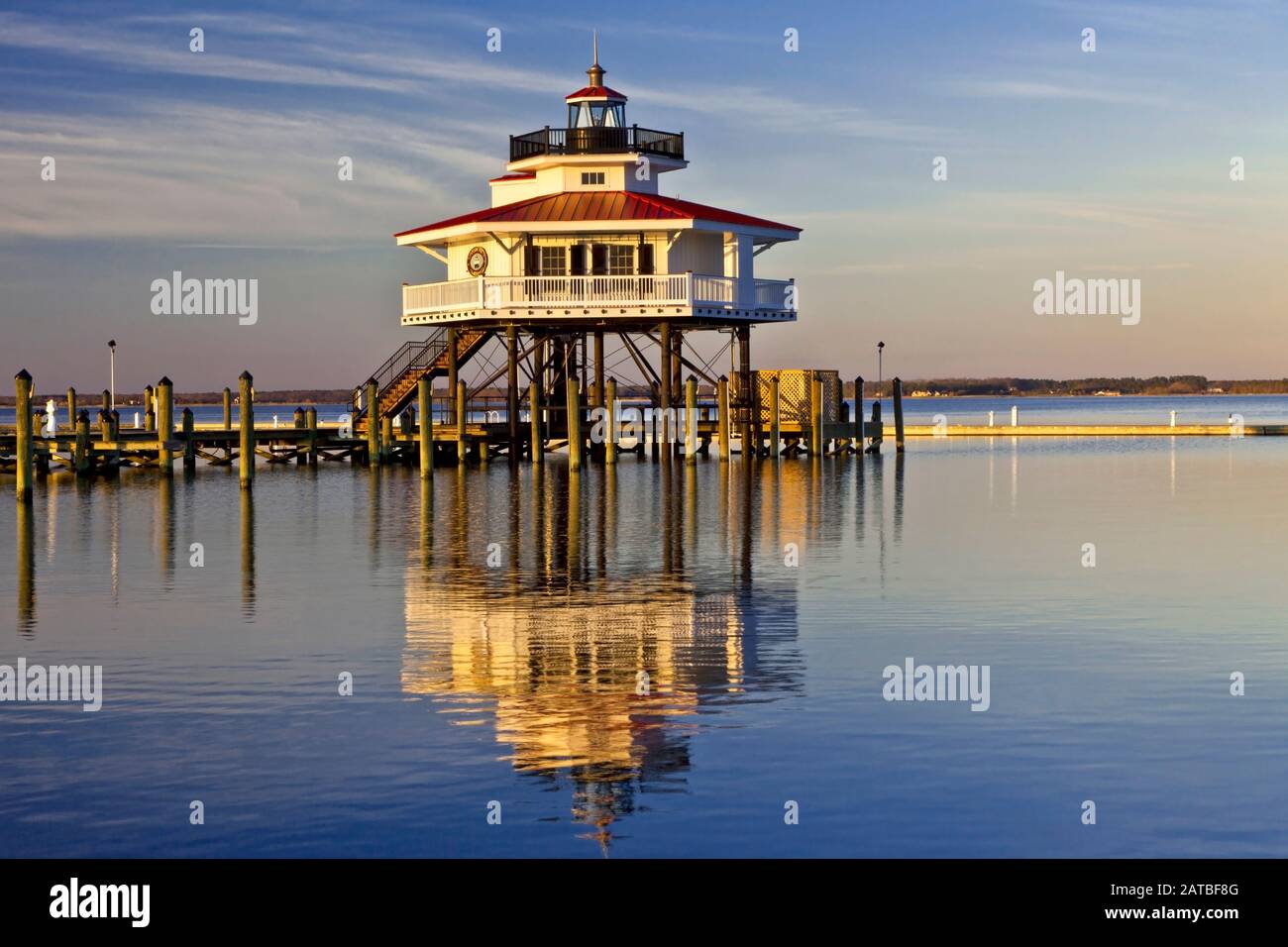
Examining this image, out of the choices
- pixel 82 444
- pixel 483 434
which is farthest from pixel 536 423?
pixel 82 444

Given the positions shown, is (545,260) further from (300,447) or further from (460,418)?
(300,447)

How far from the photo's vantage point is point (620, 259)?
5341 centimetres

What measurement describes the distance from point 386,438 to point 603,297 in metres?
10.4

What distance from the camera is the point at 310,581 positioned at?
24.4 metres

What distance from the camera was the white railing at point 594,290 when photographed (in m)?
51.1

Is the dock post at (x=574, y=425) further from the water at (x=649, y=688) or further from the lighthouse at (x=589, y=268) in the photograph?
the water at (x=649, y=688)

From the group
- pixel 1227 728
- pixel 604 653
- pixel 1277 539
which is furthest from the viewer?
pixel 1277 539

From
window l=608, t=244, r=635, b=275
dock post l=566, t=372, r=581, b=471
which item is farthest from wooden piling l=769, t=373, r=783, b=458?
dock post l=566, t=372, r=581, b=471

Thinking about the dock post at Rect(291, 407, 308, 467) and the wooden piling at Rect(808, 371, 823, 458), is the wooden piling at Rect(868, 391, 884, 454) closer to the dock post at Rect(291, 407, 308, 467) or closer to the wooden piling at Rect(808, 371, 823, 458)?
the wooden piling at Rect(808, 371, 823, 458)

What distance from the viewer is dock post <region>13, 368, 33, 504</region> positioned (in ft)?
132

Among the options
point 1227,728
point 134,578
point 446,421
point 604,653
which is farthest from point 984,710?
point 446,421

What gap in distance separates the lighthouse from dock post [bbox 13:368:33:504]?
15667 mm
